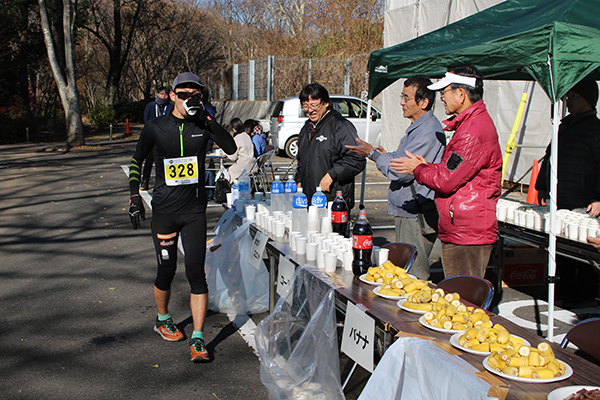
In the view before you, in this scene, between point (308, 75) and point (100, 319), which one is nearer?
point (100, 319)

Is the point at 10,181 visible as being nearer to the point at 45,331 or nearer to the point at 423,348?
the point at 45,331

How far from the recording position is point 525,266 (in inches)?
243

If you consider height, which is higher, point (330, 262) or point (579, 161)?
point (579, 161)

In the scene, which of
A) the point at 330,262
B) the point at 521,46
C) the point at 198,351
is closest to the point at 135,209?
the point at 198,351

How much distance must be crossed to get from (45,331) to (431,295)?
3.63 meters

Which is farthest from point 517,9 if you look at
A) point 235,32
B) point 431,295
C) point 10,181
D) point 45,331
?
point 235,32

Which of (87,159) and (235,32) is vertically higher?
(235,32)

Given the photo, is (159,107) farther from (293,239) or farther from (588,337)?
(588,337)

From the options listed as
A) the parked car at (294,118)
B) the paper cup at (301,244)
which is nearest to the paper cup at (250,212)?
the paper cup at (301,244)

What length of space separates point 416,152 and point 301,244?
51.5 inches

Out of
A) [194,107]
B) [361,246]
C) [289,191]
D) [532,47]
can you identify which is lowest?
[361,246]

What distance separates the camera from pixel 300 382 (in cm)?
321

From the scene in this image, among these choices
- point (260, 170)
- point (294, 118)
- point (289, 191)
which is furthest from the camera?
point (294, 118)

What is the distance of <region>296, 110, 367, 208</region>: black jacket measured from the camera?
5.08 m
